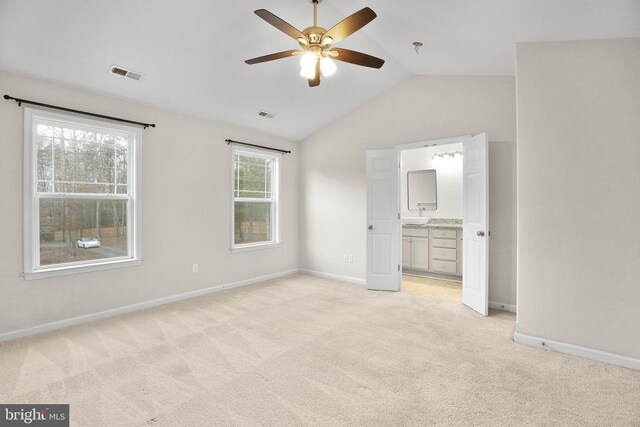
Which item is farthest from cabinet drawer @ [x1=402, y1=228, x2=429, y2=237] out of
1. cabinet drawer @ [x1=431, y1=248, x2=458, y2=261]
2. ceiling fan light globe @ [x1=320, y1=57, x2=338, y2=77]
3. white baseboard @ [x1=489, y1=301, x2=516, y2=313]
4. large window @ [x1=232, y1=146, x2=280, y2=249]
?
ceiling fan light globe @ [x1=320, y1=57, x2=338, y2=77]

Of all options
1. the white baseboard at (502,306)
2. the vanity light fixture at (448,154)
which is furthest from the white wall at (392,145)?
the vanity light fixture at (448,154)

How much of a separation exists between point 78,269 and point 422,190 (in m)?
5.56

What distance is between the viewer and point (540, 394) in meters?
2.10

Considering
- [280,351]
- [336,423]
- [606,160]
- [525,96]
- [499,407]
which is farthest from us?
[525,96]

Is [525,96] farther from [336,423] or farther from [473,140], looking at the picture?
[336,423]

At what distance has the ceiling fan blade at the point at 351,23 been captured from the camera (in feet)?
6.67

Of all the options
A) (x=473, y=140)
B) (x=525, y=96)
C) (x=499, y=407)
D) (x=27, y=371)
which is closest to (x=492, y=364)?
(x=499, y=407)

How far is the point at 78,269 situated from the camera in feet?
10.9

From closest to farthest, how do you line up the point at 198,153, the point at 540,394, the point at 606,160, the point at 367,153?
1. the point at 540,394
2. the point at 606,160
3. the point at 198,153
4. the point at 367,153

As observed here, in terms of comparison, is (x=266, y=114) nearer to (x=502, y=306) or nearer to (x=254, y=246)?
(x=254, y=246)

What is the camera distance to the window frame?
484 cm

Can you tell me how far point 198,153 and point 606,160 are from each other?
4.48m

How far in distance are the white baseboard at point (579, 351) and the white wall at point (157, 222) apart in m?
3.79

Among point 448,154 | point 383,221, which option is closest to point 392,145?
point 383,221
